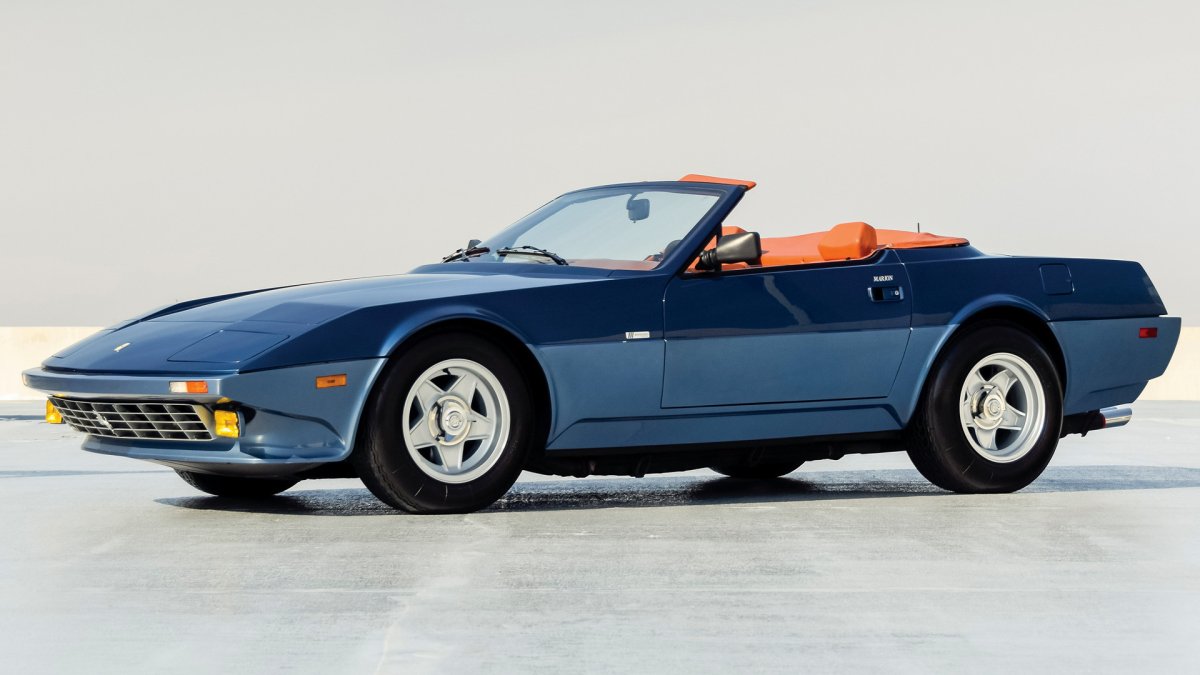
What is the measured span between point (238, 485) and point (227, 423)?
1346mm

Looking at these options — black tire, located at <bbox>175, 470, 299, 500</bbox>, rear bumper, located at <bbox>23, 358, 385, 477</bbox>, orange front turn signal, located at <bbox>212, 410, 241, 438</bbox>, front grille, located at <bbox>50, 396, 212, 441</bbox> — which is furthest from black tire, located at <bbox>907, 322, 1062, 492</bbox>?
front grille, located at <bbox>50, 396, 212, 441</bbox>

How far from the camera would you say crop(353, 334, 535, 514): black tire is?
263 inches

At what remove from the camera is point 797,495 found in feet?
26.4

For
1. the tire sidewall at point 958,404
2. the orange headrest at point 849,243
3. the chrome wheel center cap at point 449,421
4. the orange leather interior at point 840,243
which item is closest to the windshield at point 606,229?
the orange leather interior at point 840,243

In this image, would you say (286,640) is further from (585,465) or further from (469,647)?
(585,465)

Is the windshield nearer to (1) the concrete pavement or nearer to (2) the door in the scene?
(2) the door

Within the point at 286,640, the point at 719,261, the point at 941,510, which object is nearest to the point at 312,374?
the point at 719,261

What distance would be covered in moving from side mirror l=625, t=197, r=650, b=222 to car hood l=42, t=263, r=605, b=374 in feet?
2.27

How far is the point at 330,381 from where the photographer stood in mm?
6594

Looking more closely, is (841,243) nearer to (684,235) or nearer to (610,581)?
(684,235)

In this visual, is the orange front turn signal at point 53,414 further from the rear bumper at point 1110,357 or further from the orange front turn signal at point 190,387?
the rear bumper at point 1110,357

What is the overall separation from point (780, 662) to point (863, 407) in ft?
12.2

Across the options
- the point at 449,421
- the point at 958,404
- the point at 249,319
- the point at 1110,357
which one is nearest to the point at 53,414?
the point at 249,319

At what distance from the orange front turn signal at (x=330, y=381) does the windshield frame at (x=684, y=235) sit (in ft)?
4.36
